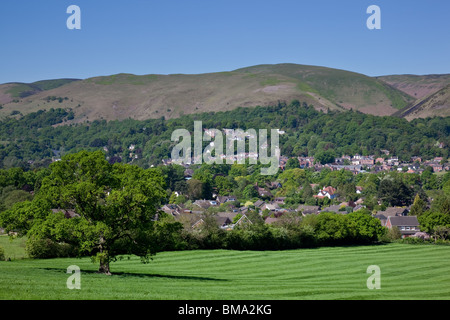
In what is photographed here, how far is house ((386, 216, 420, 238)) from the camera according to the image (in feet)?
295

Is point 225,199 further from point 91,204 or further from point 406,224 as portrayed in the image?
point 91,204

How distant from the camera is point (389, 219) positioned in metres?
94.6

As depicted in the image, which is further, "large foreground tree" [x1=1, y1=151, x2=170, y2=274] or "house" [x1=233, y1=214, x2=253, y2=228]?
"house" [x1=233, y1=214, x2=253, y2=228]

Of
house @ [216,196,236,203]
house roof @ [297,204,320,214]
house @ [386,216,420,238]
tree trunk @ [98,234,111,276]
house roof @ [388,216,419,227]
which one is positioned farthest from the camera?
house @ [216,196,236,203]

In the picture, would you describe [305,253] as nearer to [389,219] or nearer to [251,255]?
[251,255]

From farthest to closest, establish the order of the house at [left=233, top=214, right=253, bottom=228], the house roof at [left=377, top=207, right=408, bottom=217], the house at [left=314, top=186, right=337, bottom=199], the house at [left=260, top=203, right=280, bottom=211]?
the house at [left=314, top=186, right=337, bottom=199] < the house at [left=260, top=203, right=280, bottom=211] < the house roof at [left=377, top=207, right=408, bottom=217] < the house at [left=233, top=214, right=253, bottom=228]

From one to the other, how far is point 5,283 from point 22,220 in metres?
8.67

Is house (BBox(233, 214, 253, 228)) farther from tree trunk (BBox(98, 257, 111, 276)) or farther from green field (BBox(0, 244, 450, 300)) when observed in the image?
tree trunk (BBox(98, 257, 111, 276))

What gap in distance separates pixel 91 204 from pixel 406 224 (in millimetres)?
67396

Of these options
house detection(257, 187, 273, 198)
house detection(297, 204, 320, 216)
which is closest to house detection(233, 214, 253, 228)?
house detection(297, 204, 320, 216)

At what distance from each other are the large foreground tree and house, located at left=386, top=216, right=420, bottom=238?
6273 cm

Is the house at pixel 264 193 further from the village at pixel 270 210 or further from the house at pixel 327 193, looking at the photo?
the house at pixel 327 193

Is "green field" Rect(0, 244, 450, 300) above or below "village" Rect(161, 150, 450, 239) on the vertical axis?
above
